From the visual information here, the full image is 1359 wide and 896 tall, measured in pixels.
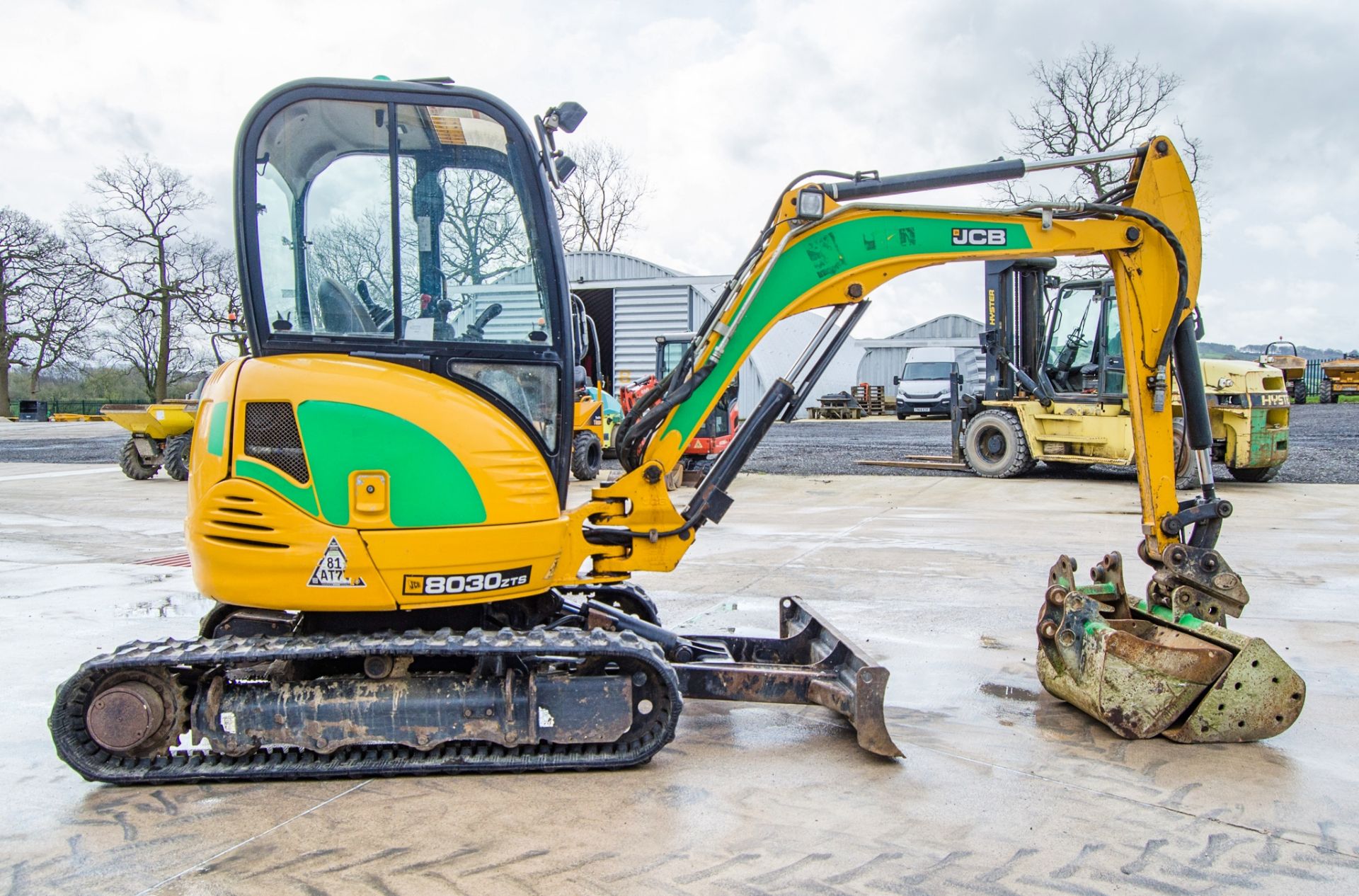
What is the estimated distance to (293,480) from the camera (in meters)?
3.72

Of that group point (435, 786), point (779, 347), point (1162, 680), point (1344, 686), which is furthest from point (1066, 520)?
point (779, 347)

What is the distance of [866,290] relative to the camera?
4.64m

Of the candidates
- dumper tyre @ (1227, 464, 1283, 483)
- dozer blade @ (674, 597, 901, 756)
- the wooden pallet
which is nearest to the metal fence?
the wooden pallet

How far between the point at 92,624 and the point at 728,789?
14.7 feet

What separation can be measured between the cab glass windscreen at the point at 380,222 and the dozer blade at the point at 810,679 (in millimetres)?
1580

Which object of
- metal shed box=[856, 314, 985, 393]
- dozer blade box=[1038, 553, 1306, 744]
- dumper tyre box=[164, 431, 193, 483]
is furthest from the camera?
metal shed box=[856, 314, 985, 393]

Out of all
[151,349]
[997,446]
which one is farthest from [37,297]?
[997,446]

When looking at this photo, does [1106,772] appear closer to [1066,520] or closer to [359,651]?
[359,651]

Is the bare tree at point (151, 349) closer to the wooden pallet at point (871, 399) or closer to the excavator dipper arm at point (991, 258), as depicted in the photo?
the wooden pallet at point (871, 399)

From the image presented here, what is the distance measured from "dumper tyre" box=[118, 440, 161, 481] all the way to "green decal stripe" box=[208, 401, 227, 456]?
42.2ft

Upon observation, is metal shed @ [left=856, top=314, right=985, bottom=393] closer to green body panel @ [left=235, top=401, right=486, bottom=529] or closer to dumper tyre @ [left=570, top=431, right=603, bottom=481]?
dumper tyre @ [left=570, top=431, right=603, bottom=481]

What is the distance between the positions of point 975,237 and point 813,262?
74 cm

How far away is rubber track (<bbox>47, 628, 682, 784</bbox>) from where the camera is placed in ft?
12.1

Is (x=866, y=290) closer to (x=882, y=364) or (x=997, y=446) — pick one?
(x=997, y=446)
